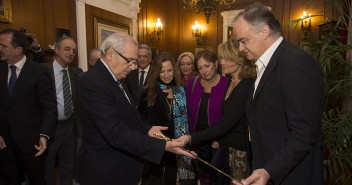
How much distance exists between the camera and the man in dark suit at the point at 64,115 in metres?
3.09

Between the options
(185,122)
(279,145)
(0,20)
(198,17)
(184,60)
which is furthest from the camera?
(198,17)

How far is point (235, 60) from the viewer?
2.22 m

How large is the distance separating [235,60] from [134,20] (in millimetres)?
4840

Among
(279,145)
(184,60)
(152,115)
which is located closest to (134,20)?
(184,60)

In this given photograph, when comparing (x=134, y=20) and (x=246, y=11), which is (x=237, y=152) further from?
(x=134, y=20)

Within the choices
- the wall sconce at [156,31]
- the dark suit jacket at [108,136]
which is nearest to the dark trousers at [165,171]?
the dark suit jacket at [108,136]

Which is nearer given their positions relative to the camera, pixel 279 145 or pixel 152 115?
pixel 279 145

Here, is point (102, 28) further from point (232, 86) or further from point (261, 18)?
point (261, 18)

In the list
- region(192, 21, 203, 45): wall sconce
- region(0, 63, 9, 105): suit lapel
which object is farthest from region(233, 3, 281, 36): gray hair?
region(192, 21, 203, 45): wall sconce

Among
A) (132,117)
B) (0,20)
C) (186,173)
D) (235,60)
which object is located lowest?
(186,173)

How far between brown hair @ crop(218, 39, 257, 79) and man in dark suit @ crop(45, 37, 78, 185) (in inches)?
73.7

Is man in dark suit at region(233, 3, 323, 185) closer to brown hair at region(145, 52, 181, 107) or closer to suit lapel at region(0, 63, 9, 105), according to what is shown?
brown hair at region(145, 52, 181, 107)

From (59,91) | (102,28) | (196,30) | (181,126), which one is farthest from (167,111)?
(196,30)

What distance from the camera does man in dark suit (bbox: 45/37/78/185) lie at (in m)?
3.09
